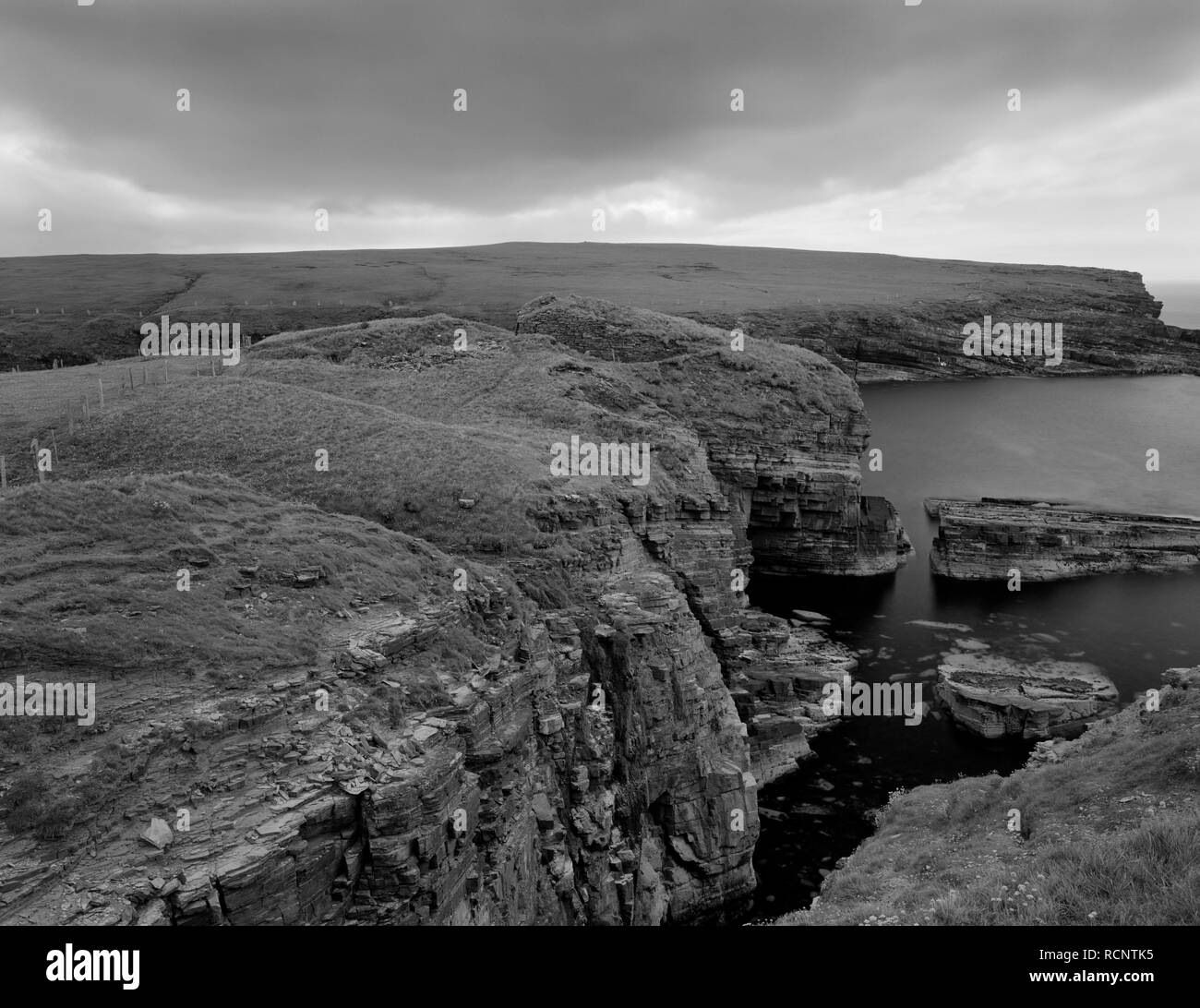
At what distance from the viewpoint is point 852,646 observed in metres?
48.0

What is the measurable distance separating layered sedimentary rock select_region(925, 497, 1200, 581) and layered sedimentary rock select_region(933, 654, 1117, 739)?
17.5 m

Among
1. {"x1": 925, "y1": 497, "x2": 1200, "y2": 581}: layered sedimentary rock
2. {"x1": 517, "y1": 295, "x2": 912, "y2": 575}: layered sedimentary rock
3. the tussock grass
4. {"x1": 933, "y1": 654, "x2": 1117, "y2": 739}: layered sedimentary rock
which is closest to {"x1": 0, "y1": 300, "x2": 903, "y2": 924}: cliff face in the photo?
the tussock grass

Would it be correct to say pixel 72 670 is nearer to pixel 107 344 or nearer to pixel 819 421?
pixel 819 421

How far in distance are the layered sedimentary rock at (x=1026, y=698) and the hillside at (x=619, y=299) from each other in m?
61.7

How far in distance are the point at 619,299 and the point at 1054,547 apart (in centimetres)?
7036

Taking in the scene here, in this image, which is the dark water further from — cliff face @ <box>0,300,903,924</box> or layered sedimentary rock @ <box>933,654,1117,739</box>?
cliff face @ <box>0,300,903,924</box>

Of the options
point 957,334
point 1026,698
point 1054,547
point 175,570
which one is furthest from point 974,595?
point 957,334

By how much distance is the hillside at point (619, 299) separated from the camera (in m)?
98.6

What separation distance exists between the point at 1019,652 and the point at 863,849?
25.2m

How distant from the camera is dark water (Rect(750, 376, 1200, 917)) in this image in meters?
32.8

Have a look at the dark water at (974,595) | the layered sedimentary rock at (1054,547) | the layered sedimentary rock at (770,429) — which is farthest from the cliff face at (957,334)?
the layered sedimentary rock at (1054,547)

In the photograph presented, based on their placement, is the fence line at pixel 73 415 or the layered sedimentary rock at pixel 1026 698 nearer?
the fence line at pixel 73 415

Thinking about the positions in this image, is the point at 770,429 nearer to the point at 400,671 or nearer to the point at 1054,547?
the point at 1054,547

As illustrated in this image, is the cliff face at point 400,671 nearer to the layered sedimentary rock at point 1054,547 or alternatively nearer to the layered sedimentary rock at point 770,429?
the layered sedimentary rock at point 770,429
